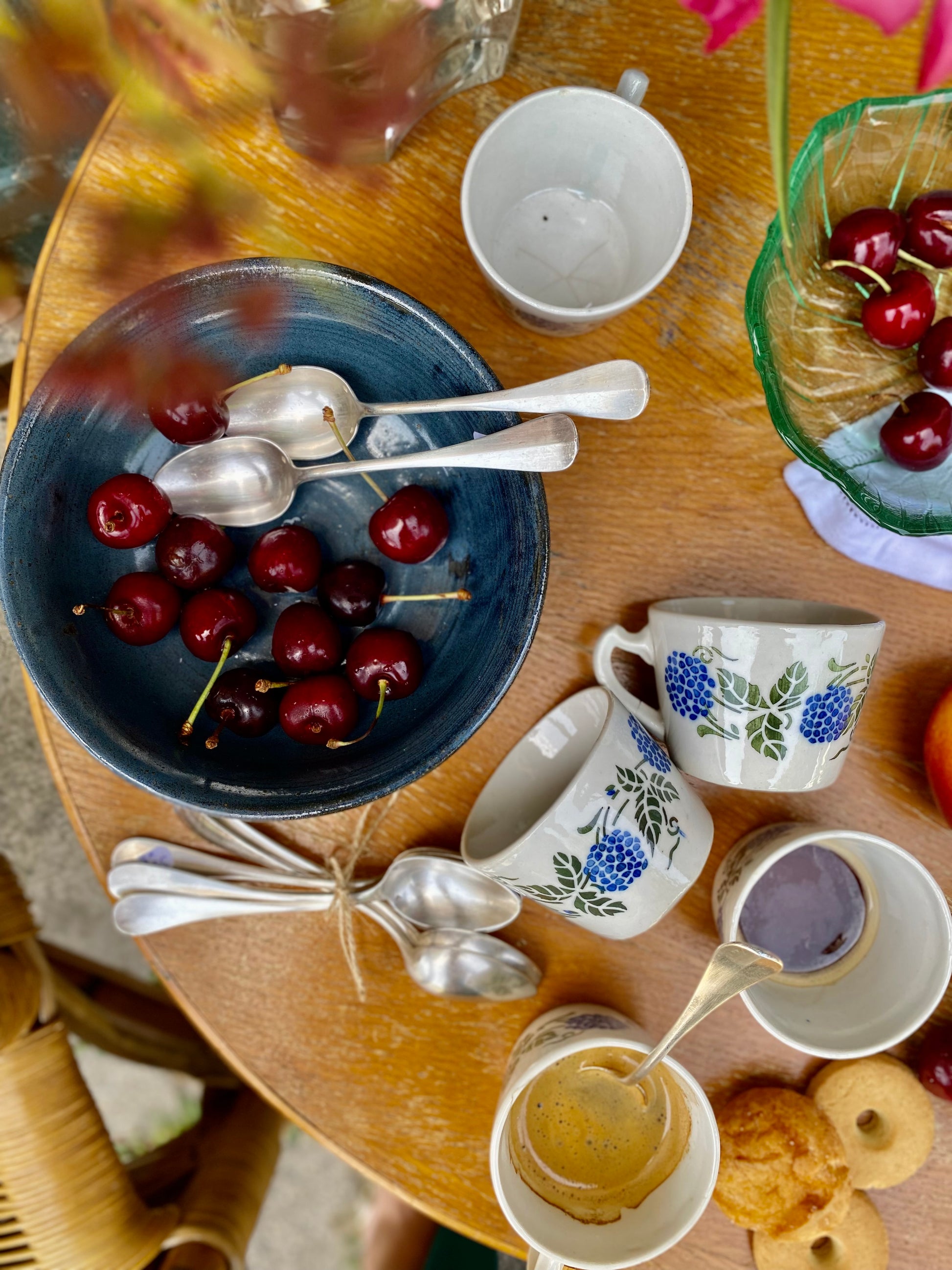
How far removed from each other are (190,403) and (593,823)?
35 cm

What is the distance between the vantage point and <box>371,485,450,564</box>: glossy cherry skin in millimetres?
572

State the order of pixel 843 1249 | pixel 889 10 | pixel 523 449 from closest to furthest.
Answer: pixel 889 10 → pixel 523 449 → pixel 843 1249

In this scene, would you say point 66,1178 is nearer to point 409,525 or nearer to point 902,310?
point 409,525

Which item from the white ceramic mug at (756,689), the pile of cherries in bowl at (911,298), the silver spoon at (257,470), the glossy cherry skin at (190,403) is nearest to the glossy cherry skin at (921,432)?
the pile of cherries in bowl at (911,298)

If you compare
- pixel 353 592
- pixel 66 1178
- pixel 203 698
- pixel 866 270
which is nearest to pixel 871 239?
pixel 866 270

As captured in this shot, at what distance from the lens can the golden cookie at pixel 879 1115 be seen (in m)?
0.63

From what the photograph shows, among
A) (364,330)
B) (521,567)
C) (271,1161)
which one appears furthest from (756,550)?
(271,1161)

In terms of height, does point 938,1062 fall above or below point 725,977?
below

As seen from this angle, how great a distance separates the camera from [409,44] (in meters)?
0.44

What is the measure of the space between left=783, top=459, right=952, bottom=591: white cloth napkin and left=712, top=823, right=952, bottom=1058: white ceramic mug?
0.60 feet

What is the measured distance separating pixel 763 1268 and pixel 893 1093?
15cm

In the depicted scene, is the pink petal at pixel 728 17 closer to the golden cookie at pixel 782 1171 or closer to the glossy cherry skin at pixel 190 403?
the glossy cherry skin at pixel 190 403

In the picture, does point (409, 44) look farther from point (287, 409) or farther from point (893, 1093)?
point (893, 1093)

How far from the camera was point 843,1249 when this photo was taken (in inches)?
24.9
